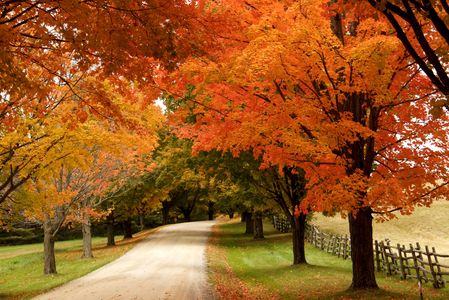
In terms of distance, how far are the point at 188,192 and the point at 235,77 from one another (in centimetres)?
4186

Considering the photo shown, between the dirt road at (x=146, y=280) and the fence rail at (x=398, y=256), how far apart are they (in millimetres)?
6439

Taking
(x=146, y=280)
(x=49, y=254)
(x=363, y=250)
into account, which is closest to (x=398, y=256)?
(x=363, y=250)

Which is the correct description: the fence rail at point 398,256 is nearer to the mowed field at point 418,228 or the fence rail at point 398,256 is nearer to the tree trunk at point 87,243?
the mowed field at point 418,228

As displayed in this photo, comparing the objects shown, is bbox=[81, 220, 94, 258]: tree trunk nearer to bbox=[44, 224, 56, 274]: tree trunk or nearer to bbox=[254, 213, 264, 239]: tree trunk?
bbox=[44, 224, 56, 274]: tree trunk

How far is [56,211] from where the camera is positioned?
1983 cm

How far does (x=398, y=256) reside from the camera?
16859 mm

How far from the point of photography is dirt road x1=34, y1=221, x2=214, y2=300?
1195cm

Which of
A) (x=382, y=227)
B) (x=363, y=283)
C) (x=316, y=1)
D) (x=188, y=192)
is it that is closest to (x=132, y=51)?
(x=316, y=1)

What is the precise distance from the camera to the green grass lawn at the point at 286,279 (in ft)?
38.0

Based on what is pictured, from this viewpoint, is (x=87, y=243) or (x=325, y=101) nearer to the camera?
(x=325, y=101)

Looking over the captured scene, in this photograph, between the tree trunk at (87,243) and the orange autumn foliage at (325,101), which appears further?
the tree trunk at (87,243)

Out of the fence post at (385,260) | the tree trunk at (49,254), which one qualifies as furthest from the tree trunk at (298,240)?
the tree trunk at (49,254)

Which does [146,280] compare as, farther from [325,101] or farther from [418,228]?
[418,228]

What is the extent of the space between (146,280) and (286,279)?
15.4ft
